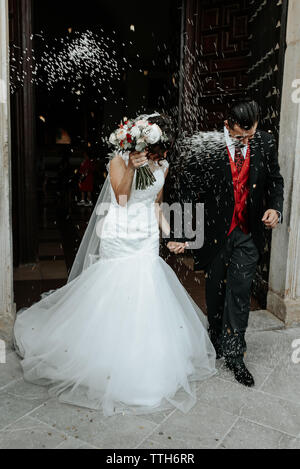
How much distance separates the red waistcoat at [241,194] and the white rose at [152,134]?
0.61m

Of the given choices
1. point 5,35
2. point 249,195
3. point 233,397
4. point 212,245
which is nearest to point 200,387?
point 233,397

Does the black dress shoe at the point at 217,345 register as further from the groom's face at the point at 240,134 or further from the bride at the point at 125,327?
the groom's face at the point at 240,134

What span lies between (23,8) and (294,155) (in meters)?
3.67

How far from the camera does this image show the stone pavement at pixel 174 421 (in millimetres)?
2453

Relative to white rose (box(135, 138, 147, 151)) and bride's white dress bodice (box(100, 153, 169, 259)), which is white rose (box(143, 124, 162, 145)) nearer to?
white rose (box(135, 138, 147, 151))

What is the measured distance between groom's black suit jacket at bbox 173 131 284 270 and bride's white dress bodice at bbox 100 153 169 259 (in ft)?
0.83

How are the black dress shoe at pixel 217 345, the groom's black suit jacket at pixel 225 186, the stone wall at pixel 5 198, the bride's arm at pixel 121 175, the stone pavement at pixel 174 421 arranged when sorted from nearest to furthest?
the stone pavement at pixel 174 421, the bride's arm at pixel 121 175, the groom's black suit jacket at pixel 225 186, the stone wall at pixel 5 198, the black dress shoe at pixel 217 345

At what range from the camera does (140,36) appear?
→ 13773 mm

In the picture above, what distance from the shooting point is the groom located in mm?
3205

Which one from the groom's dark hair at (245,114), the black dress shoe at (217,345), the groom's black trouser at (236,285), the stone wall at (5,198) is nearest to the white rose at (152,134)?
the groom's dark hair at (245,114)

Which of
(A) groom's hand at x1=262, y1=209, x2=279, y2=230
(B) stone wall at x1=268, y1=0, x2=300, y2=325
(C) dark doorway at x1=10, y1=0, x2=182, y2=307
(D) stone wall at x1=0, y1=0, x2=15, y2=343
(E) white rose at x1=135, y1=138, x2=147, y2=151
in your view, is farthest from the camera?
(C) dark doorway at x1=10, y1=0, x2=182, y2=307

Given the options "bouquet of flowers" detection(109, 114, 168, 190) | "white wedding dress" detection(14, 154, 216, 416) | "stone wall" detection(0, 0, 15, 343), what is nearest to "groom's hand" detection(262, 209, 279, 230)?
"white wedding dress" detection(14, 154, 216, 416)

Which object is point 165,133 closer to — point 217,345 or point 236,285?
point 236,285

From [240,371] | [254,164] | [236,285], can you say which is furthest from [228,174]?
[240,371]
